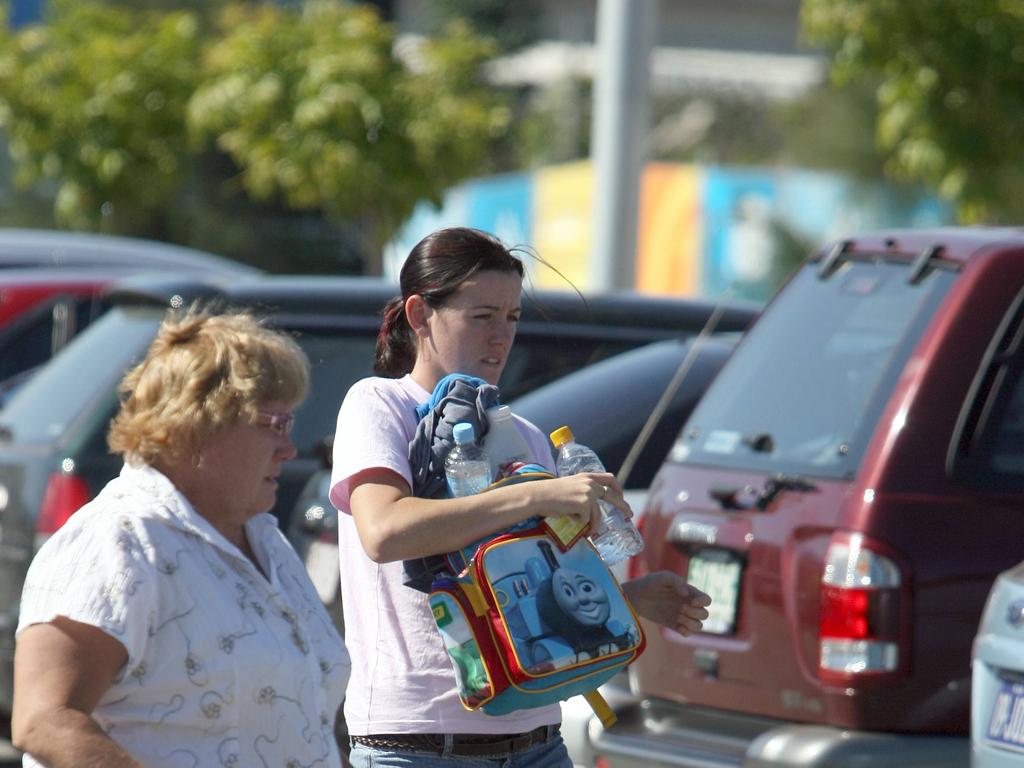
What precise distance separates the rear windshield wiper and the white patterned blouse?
2167 mm

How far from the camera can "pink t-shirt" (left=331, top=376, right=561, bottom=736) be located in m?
2.92

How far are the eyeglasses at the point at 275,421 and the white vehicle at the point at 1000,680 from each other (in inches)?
78.2

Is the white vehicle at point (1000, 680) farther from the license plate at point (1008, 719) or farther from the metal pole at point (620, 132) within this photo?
the metal pole at point (620, 132)

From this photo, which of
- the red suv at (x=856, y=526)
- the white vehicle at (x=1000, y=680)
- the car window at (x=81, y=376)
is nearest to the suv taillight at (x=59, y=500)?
the car window at (x=81, y=376)

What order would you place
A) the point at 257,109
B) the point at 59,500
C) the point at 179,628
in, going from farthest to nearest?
the point at 257,109
the point at 59,500
the point at 179,628

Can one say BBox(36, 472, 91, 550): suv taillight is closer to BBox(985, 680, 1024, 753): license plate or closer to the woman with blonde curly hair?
BBox(985, 680, 1024, 753): license plate

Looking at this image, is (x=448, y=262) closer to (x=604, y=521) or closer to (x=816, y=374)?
(x=604, y=521)

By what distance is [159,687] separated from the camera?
8.31 ft

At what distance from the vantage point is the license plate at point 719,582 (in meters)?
4.73

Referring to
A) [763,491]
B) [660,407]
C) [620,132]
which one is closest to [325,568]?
[660,407]

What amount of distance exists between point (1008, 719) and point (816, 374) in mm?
1245

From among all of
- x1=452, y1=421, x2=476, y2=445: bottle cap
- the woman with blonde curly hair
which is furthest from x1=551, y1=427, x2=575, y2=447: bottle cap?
the woman with blonde curly hair

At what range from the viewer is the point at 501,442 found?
2.85m

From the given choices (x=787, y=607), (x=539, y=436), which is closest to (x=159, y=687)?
(x=539, y=436)
